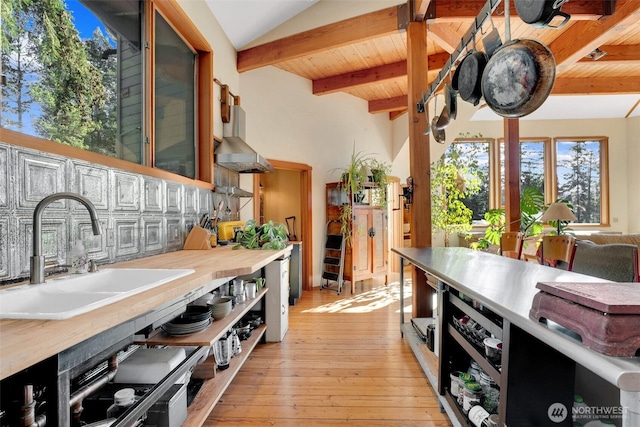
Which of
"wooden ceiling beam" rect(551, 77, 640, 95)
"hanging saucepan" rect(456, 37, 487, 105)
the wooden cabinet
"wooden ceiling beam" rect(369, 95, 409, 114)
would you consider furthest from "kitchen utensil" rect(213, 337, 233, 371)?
"wooden ceiling beam" rect(551, 77, 640, 95)

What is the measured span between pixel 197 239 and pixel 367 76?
3803mm

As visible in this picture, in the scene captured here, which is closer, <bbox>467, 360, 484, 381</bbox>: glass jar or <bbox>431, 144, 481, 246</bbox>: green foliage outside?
<bbox>467, 360, 484, 381</bbox>: glass jar

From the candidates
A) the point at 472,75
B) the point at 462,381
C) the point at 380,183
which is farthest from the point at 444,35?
the point at 462,381

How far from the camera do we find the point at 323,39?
12.1 ft

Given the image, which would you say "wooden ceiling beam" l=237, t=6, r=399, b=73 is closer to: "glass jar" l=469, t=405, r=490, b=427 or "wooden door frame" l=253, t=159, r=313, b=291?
"wooden door frame" l=253, t=159, r=313, b=291

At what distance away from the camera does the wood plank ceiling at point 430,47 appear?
10.1ft

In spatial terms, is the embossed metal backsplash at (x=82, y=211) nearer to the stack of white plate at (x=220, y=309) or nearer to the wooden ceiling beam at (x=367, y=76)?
the stack of white plate at (x=220, y=309)

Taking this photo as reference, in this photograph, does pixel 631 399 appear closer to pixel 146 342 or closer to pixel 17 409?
pixel 17 409

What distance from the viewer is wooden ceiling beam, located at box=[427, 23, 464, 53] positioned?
3.37m

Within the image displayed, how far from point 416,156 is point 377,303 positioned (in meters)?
2.13

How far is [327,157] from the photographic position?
533 cm

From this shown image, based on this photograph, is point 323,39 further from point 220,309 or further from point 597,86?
point 597,86

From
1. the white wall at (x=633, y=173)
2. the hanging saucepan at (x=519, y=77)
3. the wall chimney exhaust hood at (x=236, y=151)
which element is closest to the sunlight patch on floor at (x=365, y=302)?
the wall chimney exhaust hood at (x=236, y=151)

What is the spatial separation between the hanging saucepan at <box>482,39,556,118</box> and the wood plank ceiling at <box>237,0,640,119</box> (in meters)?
1.71
